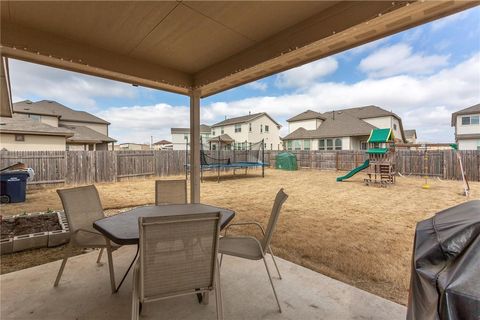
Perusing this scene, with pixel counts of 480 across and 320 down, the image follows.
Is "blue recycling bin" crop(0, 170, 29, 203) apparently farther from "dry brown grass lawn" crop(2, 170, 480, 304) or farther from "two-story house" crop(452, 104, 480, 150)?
"two-story house" crop(452, 104, 480, 150)

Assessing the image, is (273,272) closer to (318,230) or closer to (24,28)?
(318,230)

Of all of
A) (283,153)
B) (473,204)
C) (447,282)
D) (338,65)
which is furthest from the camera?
(338,65)

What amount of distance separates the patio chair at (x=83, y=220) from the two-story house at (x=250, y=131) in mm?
21740

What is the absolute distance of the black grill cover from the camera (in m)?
0.81

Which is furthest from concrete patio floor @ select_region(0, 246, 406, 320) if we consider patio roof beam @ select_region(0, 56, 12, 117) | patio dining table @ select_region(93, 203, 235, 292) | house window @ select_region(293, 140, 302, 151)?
house window @ select_region(293, 140, 302, 151)

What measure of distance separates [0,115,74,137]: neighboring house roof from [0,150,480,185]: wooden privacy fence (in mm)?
3672

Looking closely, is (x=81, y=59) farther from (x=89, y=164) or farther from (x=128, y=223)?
(x=89, y=164)

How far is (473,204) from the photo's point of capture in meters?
1.33

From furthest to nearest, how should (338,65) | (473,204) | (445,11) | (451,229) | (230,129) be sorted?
(230,129)
(338,65)
(445,11)
(473,204)
(451,229)

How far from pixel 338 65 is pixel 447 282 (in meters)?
21.0

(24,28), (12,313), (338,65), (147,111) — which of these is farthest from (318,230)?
(147,111)

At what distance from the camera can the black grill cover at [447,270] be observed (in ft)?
2.67

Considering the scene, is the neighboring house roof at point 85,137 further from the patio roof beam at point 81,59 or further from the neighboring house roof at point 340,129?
the neighboring house roof at point 340,129

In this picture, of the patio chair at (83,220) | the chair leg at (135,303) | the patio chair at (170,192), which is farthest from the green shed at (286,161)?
the chair leg at (135,303)
